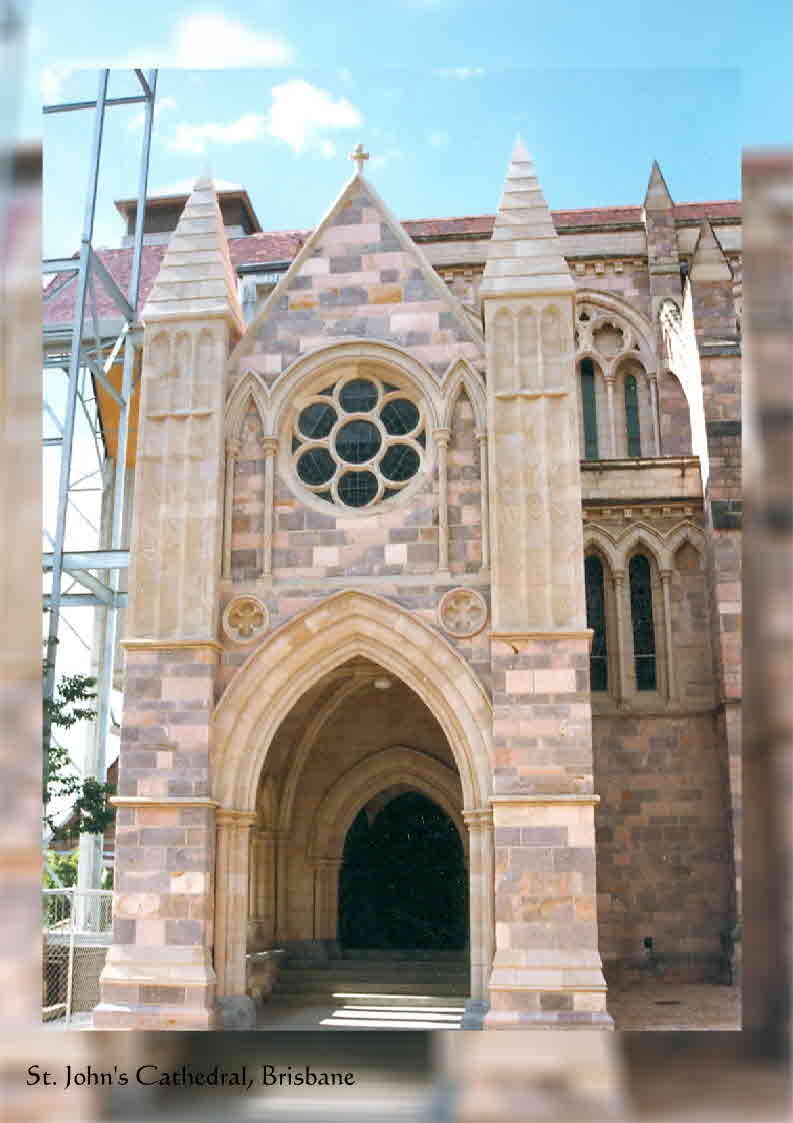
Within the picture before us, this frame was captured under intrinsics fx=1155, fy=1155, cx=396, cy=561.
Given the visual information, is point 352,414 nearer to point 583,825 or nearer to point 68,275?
point 583,825

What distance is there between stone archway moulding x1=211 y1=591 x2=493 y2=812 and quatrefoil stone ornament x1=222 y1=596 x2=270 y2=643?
0.75 feet

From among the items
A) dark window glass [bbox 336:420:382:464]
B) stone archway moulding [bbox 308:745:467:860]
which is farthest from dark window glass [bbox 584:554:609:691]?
dark window glass [bbox 336:420:382:464]

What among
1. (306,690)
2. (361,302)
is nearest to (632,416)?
(361,302)

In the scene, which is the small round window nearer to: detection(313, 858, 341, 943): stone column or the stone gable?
the stone gable

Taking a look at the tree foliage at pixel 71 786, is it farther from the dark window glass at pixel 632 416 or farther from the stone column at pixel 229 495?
the dark window glass at pixel 632 416

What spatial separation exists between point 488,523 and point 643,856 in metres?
6.14

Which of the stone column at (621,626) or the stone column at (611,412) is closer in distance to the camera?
the stone column at (621,626)

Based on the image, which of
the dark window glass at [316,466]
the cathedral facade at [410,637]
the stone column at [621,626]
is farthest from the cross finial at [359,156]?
the stone column at [621,626]

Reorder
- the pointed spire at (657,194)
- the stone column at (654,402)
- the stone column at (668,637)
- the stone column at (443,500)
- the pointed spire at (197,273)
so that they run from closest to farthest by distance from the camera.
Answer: the stone column at (443,500) → the pointed spire at (197,273) → the stone column at (668,637) → the stone column at (654,402) → the pointed spire at (657,194)

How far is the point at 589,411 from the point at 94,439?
1019cm

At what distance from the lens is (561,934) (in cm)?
1194

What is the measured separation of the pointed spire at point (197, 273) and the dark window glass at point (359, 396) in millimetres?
1648

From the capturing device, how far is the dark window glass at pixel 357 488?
45.5 ft

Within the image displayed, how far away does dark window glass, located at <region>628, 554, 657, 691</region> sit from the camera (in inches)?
692
